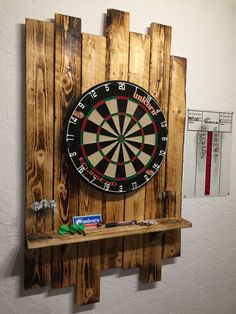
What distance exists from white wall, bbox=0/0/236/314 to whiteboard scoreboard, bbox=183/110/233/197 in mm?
63

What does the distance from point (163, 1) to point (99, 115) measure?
810mm

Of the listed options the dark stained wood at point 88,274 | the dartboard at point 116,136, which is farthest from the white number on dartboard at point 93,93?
the dark stained wood at point 88,274

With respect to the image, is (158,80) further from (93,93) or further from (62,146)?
(62,146)

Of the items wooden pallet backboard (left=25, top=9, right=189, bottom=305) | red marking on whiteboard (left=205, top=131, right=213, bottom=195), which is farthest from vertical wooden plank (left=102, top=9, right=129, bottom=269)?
A: red marking on whiteboard (left=205, top=131, right=213, bottom=195)

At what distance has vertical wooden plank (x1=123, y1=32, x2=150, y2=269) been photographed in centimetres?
153

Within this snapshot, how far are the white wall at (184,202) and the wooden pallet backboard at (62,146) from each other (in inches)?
3.0

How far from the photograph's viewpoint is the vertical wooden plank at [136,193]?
1.53 meters

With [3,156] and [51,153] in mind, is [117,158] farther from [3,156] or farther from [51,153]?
[3,156]

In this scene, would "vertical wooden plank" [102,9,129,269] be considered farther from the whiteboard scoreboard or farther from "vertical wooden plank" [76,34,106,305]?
the whiteboard scoreboard

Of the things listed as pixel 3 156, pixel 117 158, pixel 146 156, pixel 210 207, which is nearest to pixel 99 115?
pixel 117 158

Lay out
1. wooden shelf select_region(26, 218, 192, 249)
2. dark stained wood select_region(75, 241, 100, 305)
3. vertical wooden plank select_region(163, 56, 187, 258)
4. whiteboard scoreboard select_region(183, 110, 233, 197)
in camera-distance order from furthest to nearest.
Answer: whiteboard scoreboard select_region(183, 110, 233, 197) < vertical wooden plank select_region(163, 56, 187, 258) < dark stained wood select_region(75, 241, 100, 305) < wooden shelf select_region(26, 218, 192, 249)

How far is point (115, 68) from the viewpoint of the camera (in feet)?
4.91

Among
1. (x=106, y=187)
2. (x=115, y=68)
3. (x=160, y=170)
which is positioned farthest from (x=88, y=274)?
(x=115, y=68)

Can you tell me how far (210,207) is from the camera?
1.89m
